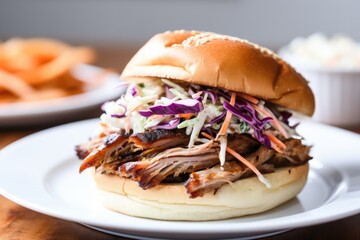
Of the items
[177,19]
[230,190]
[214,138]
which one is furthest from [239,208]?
[177,19]

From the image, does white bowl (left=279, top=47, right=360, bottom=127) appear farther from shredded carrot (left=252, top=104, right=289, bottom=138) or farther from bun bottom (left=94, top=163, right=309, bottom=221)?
bun bottom (left=94, top=163, right=309, bottom=221)

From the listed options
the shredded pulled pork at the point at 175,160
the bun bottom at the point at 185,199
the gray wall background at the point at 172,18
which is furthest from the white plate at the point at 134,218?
the gray wall background at the point at 172,18

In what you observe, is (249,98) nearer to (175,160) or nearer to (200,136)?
(200,136)

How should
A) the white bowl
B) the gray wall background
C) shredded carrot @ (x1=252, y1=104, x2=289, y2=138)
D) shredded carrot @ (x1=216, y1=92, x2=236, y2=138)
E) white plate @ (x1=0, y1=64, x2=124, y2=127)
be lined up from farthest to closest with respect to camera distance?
the gray wall background → the white bowl → white plate @ (x1=0, y1=64, x2=124, y2=127) → shredded carrot @ (x1=252, y1=104, x2=289, y2=138) → shredded carrot @ (x1=216, y1=92, x2=236, y2=138)

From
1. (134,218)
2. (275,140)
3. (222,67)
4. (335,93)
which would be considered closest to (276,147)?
(275,140)

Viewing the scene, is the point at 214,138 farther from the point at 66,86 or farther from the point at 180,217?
the point at 66,86

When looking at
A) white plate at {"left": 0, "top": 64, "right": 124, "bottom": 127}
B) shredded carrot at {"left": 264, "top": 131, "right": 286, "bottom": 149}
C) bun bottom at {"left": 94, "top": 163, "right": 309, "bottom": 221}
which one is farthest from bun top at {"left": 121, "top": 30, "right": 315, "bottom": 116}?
white plate at {"left": 0, "top": 64, "right": 124, "bottom": 127}
